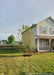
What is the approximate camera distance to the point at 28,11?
13758 millimetres

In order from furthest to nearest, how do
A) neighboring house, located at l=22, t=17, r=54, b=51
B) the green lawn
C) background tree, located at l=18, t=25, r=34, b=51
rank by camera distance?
neighboring house, located at l=22, t=17, r=54, b=51, background tree, located at l=18, t=25, r=34, b=51, the green lawn

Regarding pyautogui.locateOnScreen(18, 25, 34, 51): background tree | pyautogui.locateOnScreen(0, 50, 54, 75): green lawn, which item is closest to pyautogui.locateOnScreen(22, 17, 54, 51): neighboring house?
Answer: pyautogui.locateOnScreen(18, 25, 34, 51): background tree

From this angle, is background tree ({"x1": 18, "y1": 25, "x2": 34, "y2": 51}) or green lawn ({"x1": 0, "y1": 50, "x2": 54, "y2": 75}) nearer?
green lawn ({"x1": 0, "y1": 50, "x2": 54, "y2": 75})

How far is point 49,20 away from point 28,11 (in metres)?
6.77

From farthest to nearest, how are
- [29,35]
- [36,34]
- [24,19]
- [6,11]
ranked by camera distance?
[36,34], [24,19], [6,11], [29,35]

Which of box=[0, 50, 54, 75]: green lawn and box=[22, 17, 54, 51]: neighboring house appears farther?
box=[22, 17, 54, 51]: neighboring house

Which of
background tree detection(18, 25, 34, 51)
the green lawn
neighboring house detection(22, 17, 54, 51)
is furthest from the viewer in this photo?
neighboring house detection(22, 17, 54, 51)

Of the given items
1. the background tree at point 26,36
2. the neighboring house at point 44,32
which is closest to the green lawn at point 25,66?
the background tree at point 26,36

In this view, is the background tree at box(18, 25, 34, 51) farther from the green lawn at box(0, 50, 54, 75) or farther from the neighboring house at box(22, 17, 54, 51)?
the neighboring house at box(22, 17, 54, 51)

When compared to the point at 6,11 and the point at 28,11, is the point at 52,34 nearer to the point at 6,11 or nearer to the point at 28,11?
the point at 28,11

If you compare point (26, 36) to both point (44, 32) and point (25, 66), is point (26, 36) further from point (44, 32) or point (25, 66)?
point (44, 32)

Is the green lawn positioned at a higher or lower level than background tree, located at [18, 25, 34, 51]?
lower

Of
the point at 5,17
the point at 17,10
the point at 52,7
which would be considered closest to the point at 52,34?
the point at 52,7

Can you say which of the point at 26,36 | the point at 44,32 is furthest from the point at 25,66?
the point at 44,32
